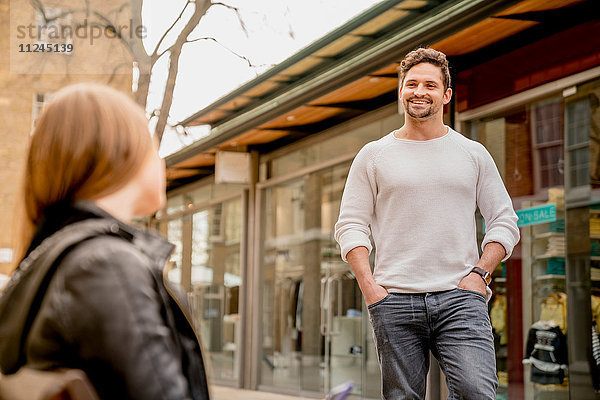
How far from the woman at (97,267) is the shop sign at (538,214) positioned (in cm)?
590

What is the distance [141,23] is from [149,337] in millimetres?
8985

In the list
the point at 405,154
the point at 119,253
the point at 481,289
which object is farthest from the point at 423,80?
the point at 119,253

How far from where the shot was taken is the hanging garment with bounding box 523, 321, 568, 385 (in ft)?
22.8

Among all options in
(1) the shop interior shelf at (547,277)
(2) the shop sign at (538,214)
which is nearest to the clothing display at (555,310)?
(1) the shop interior shelf at (547,277)

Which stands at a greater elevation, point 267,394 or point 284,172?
point 284,172

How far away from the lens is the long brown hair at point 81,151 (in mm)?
1562

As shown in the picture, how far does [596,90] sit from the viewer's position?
663 cm

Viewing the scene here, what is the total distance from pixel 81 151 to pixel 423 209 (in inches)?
87.2

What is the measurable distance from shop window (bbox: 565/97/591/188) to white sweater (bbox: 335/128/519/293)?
3.35 meters

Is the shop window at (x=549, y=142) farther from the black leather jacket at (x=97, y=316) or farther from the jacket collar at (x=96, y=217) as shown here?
the black leather jacket at (x=97, y=316)

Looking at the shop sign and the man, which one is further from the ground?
the shop sign

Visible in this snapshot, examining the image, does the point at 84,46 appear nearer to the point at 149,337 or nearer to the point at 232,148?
the point at 232,148

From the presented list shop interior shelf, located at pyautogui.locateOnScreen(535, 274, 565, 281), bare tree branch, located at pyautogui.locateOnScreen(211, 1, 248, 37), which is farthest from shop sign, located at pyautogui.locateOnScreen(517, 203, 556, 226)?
bare tree branch, located at pyautogui.locateOnScreen(211, 1, 248, 37)

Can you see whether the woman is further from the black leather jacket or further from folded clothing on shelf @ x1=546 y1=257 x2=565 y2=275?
folded clothing on shelf @ x1=546 y1=257 x2=565 y2=275
